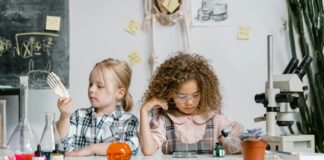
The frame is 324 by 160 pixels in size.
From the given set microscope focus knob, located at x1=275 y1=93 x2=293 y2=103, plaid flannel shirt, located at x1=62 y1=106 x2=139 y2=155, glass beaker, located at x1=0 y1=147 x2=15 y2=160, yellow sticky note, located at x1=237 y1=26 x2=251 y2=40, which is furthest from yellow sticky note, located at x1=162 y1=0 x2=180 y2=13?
glass beaker, located at x1=0 y1=147 x2=15 y2=160

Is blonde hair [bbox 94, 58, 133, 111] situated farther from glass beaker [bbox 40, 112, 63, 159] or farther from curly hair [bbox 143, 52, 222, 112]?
glass beaker [bbox 40, 112, 63, 159]

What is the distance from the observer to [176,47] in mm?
3881

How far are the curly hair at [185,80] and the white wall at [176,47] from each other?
1.13 meters

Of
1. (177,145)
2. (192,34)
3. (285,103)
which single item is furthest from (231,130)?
(192,34)

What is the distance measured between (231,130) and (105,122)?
0.59 meters

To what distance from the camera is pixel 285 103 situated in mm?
2217

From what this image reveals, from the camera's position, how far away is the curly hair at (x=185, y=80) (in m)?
2.61

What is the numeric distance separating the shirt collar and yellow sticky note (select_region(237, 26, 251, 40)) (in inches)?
52.9

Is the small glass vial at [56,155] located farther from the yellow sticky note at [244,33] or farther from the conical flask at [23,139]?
the yellow sticky note at [244,33]

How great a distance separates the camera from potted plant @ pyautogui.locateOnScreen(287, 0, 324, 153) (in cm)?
382

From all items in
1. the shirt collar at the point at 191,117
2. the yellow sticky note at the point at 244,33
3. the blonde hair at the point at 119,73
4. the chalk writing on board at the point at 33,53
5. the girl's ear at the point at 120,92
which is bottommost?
the shirt collar at the point at 191,117

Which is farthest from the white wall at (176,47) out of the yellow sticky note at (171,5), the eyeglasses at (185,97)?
the eyeglasses at (185,97)

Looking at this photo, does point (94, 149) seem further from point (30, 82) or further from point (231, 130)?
point (30, 82)

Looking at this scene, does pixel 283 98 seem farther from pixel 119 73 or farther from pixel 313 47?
pixel 313 47
